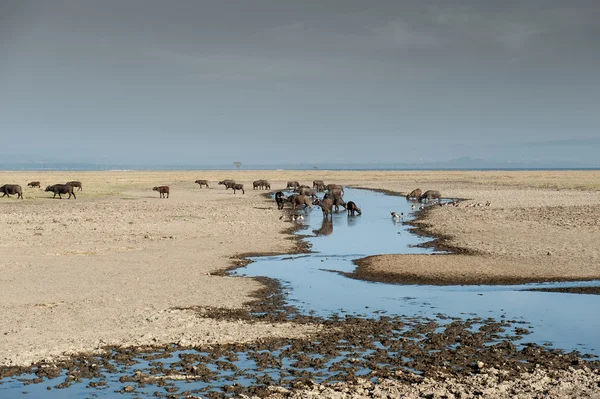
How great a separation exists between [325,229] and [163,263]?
1257 cm

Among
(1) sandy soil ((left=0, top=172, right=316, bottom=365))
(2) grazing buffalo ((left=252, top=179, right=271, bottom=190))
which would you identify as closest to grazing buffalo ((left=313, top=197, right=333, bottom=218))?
(1) sandy soil ((left=0, top=172, right=316, bottom=365))

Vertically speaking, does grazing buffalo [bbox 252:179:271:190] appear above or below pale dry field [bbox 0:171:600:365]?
above

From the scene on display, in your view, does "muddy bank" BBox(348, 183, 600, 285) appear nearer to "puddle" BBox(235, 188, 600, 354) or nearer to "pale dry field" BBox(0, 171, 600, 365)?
"pale dry field" BBox(0, 171, 600, 365)

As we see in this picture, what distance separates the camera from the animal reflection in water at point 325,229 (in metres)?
27.9

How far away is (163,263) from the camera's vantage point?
18.4 metres

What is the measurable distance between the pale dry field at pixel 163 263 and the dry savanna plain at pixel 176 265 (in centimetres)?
4

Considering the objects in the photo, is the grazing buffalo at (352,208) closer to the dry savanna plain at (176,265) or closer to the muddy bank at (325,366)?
the dry savanna plain at (176,265)

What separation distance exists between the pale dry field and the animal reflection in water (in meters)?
Answer: 1.81

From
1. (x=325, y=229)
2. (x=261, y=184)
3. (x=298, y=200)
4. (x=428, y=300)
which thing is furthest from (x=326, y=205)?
(x=261, y=184)

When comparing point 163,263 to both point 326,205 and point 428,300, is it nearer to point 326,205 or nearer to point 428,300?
point 428,300

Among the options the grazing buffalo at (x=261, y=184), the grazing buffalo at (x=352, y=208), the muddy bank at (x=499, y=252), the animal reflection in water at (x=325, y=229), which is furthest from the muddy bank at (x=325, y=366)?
the grazing buffalo at (x=261, y=184)

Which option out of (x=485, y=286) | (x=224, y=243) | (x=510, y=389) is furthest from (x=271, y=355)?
(x=224, y=243)

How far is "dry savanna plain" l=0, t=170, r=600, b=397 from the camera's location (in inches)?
435

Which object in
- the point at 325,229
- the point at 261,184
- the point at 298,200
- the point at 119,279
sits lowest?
the point at 325,229
